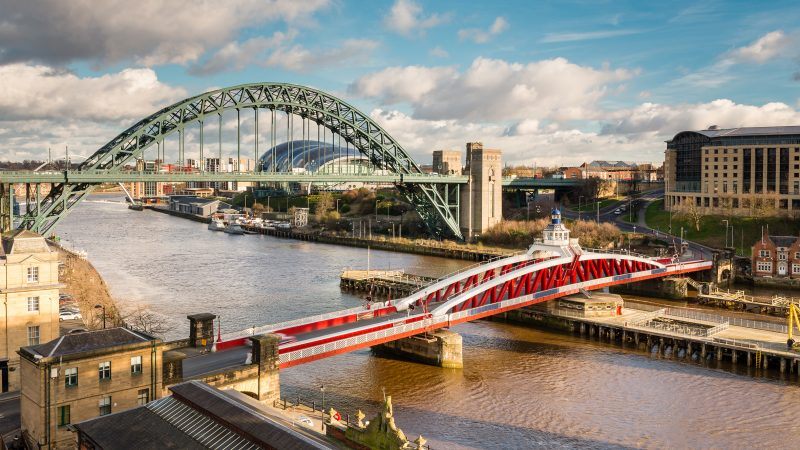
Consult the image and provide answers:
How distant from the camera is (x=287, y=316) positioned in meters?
39.5

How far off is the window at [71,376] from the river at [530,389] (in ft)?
31.3

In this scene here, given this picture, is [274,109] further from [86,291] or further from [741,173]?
[741,173]

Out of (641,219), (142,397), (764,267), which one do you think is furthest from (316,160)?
(142,397)

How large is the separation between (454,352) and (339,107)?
42114mm

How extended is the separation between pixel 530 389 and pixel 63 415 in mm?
17168

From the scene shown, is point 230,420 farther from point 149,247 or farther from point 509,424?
point 149,247

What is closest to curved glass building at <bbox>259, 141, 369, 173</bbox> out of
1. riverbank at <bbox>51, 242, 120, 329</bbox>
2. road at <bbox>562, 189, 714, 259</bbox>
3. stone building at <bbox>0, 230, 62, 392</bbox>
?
road at <bbox>562, 189, 714, 259</bbox>

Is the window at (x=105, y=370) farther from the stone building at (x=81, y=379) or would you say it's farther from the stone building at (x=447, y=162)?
the stone building at (x=447, y=162)

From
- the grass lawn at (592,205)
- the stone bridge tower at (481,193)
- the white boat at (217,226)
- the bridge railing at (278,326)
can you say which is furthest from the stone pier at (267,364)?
the white boat at (217,226)

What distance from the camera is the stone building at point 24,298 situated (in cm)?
2477

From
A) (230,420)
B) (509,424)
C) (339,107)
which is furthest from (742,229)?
(230,420)

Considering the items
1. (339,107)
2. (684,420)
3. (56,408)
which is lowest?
(684,420)

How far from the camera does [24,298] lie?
2539 cm

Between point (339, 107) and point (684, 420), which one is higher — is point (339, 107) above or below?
above
